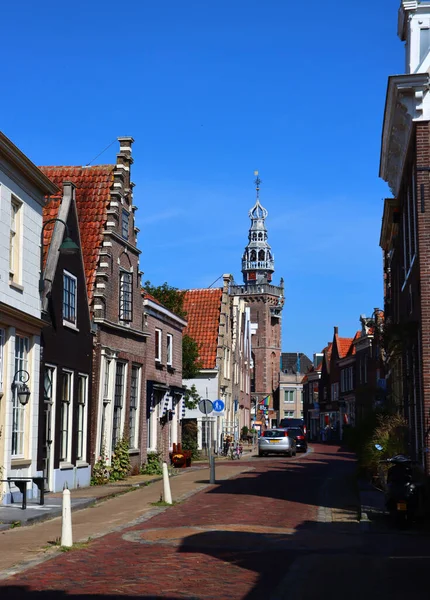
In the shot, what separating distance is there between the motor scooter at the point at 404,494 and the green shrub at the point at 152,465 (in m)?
16.1

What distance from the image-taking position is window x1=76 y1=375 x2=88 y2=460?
25188 mm

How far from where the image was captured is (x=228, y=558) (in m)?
11.6

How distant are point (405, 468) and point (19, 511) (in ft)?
24.6

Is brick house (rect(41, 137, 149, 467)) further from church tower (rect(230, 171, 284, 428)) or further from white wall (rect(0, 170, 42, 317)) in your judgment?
church tower (rect(230, 171, 284, 428))

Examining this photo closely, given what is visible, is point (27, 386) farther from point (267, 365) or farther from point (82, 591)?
point (267, 365)

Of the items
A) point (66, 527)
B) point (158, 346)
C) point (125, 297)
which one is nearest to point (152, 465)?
point (158, 346)

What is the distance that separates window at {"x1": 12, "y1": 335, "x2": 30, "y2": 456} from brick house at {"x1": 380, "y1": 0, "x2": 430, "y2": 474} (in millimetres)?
8544

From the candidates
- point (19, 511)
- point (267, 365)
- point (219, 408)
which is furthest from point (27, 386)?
point (267, 365)

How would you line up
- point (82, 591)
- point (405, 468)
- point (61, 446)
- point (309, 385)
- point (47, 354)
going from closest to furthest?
point (82, 591), point (405, 468), point (47, 354), point (61, 446), point (309, 385)

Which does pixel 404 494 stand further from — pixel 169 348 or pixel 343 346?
pixel 343 346

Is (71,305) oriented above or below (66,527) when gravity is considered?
above

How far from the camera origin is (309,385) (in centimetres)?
11181

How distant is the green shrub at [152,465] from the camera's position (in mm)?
30828

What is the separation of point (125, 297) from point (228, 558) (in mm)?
18305
